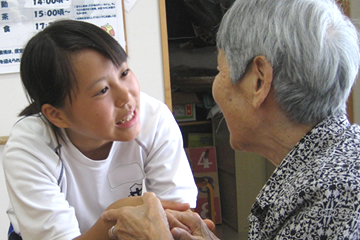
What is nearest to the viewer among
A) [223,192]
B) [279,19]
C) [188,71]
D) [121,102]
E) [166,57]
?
[279,19]

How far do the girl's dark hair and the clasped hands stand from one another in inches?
14.7

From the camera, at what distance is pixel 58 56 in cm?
105

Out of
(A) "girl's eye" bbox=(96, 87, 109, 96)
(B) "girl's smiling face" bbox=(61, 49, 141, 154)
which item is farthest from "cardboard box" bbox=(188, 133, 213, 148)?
(A) "girl's eye" bbox=(96, 87, 109, 96)

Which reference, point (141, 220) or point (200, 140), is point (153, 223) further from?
point (200, 140)

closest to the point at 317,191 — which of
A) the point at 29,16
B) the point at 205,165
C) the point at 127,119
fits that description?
the point at 127,119

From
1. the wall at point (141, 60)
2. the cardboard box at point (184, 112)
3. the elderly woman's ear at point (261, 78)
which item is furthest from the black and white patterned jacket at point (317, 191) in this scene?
the cardboard box at point (184, 112)

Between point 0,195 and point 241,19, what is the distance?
182 cm

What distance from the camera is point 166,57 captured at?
7.29ft

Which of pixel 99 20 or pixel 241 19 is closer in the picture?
pixel 241 19

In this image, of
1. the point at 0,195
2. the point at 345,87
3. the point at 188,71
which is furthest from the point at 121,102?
the point at 188,71

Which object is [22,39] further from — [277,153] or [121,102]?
[277,153]

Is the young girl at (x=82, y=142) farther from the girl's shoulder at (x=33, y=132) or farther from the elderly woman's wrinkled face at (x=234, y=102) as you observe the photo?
the elderly woman's wrinkled face at (x=234, y=102)

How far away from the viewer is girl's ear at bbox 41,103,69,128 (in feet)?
3.75

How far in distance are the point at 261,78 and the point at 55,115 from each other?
2.10 feet
